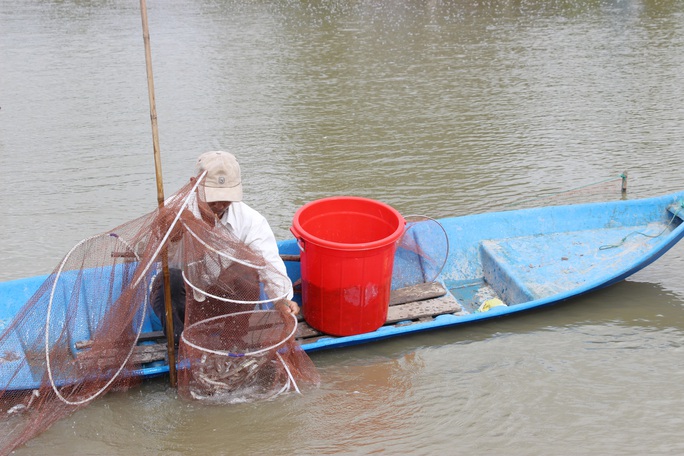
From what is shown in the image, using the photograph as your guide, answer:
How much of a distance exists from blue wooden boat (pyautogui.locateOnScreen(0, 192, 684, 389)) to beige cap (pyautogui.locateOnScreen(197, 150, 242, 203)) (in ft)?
3.57

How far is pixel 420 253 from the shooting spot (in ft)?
18.6

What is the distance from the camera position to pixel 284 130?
10.1 metres

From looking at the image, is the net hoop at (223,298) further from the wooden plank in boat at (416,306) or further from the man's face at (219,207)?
the wooden plank in boat at (416,306)

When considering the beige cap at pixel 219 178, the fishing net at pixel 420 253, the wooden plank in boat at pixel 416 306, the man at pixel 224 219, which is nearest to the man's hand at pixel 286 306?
the man at pixel 224 219

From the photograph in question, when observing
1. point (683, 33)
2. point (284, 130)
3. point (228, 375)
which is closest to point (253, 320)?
point (228, 375)

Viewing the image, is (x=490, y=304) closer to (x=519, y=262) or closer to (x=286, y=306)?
(x=519, y=262)

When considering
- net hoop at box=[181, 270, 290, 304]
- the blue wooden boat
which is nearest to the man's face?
net hoop at box=[181, 270, 290, 304]

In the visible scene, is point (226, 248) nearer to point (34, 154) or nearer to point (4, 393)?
point (4, 393)

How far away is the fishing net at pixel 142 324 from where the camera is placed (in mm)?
4066

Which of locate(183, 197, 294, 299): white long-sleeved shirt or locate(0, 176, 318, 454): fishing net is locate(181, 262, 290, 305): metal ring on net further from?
locate(183, 197, 294, 299): white long-sleeved shirt

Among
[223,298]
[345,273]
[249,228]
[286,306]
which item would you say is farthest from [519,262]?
[223,298]

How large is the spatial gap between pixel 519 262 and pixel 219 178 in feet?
9.39

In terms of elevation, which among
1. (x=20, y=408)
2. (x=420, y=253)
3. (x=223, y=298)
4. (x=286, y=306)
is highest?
(x=223, y=298)

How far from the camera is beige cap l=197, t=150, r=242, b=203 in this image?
412 cm
